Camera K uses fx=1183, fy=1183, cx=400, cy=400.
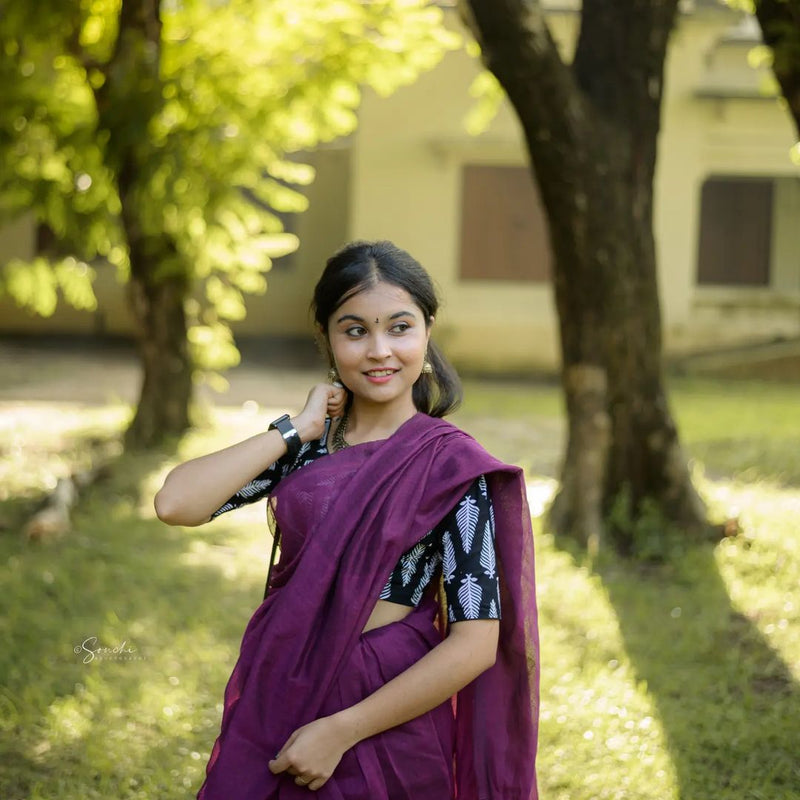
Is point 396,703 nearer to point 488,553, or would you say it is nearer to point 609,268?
point 488,553

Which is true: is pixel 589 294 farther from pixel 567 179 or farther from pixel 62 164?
pixel 62 164

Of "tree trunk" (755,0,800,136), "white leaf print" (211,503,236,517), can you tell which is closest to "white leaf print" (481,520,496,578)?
"white leaf print" (211,503,236,517)

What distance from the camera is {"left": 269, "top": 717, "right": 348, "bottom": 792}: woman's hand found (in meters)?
2.01

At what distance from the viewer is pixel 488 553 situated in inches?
84.4

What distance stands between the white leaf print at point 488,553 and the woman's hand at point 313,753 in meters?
0.38

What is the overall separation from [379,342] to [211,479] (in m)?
0.41

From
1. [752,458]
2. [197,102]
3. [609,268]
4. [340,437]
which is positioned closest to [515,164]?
[197,102]

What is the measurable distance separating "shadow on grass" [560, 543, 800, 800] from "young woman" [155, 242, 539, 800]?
5.55 feet

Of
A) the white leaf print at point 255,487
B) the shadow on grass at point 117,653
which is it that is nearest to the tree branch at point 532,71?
the shadow on grass at point 117,653

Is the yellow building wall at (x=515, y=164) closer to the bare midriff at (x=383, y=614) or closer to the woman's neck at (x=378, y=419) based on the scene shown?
the woman's neck at (x=378, y=419)

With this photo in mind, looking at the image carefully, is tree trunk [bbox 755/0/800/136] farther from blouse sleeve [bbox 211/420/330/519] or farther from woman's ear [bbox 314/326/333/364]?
blouse sleeve [bbox 211/420/330/519]

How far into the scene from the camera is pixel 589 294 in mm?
6094

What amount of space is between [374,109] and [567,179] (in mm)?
9934

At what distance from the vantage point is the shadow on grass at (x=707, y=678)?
3758 millimetres
